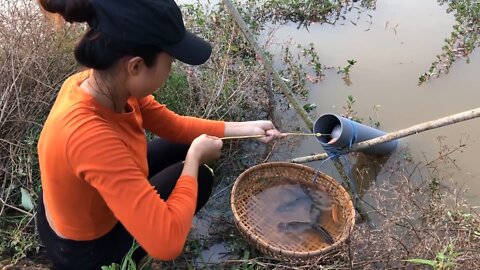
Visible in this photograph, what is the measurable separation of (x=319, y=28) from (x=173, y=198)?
284 cm

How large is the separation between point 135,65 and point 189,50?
6.2 inches

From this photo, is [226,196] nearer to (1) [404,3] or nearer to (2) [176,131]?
(2) [176,131]

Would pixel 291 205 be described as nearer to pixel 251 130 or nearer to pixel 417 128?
pixel 251 130

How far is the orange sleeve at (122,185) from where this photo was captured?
53.4 inches

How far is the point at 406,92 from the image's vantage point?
336 centimetres

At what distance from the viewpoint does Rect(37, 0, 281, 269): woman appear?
1285mm

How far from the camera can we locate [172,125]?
6.89 ft

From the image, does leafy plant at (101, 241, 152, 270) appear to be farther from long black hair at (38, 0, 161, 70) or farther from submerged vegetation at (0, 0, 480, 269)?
long black hair at (38, 0, 161, 70)

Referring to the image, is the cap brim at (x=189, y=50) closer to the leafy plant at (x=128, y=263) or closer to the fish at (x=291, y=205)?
the leafy plant at (x=128, y=263)

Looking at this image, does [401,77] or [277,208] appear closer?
[277,208]

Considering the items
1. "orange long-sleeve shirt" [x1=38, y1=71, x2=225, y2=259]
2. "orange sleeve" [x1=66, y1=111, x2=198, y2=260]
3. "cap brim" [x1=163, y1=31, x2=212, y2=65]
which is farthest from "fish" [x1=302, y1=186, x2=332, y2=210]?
"cap brim" [x1=163, y1=31, x2=212, y2=65]

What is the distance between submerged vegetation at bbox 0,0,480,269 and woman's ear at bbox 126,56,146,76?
710 millimetres

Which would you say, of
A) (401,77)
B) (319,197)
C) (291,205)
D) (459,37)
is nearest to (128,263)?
(291,205)

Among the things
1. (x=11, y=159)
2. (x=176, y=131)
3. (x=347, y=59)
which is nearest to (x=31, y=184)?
(x=11, y=159)
